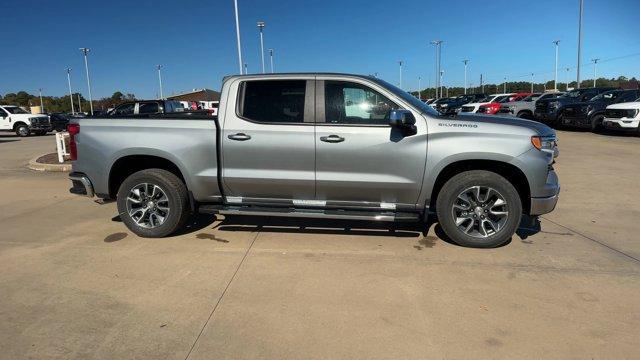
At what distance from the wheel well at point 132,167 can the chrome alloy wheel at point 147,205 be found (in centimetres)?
31

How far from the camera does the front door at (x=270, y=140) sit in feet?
16.0

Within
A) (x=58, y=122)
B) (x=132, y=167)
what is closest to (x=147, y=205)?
(x=132, y=167)

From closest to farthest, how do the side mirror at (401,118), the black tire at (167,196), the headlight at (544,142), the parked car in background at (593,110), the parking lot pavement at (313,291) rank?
the parking lot pavement at (313,291)
the side mirror at (401,118)
the headlight at (544,142)
the black tire at (167,196)
the parked car in background at (593,110)

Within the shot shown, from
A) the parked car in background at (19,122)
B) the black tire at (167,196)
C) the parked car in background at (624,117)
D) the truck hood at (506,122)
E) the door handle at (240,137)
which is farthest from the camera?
the parked car in background at (19,122)

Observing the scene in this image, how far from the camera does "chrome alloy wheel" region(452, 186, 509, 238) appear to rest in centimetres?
475

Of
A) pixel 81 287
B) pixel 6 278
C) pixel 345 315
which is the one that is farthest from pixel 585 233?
pixel 6 278

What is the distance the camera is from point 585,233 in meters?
5.43

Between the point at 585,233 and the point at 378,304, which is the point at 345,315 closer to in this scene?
the point at 378,304

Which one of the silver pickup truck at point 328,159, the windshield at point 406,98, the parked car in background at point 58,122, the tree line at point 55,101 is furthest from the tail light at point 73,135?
the tree line at point 55,101

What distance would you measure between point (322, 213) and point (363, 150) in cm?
82

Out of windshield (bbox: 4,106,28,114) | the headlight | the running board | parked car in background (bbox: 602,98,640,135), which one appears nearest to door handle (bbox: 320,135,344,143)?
the running board

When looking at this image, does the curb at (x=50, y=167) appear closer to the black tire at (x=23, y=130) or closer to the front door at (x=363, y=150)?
the front door at (x=363, y=150)

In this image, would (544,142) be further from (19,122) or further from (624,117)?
(19,122)

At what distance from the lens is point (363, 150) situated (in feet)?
15.6
